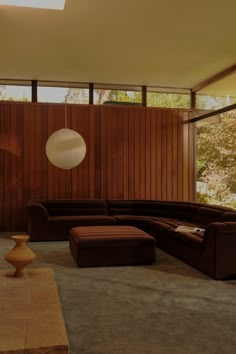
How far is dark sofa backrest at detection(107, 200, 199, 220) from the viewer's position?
6934mm

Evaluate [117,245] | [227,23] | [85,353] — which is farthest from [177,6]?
[85,353]

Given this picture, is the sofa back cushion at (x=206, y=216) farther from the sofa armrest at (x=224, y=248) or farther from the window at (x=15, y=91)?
the window at (x=15, y=91)

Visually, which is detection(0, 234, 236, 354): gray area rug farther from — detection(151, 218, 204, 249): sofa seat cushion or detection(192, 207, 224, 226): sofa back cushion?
detection(192, 207, 224, 226): sofa back cushion

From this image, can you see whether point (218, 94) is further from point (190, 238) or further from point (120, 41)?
point (190, 238)

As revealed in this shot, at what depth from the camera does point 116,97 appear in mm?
8055

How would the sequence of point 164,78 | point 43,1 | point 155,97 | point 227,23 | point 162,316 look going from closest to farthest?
point 162,316 → point 43,1 → point 227,23 → point 164,78 → point 155,97

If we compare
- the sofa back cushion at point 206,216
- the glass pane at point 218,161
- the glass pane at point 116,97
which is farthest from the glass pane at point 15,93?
the glass pane at point 218,161

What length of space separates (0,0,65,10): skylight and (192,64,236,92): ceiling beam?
3402 mm

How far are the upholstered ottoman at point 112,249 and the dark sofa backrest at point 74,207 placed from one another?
88.6 inches

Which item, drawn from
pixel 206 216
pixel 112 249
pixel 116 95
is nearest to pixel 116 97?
pixel 116 95

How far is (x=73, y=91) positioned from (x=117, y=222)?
2914 mm

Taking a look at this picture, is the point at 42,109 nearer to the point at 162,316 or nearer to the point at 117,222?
the point at 117,222

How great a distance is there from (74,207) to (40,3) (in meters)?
4.04

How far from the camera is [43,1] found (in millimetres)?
4105
